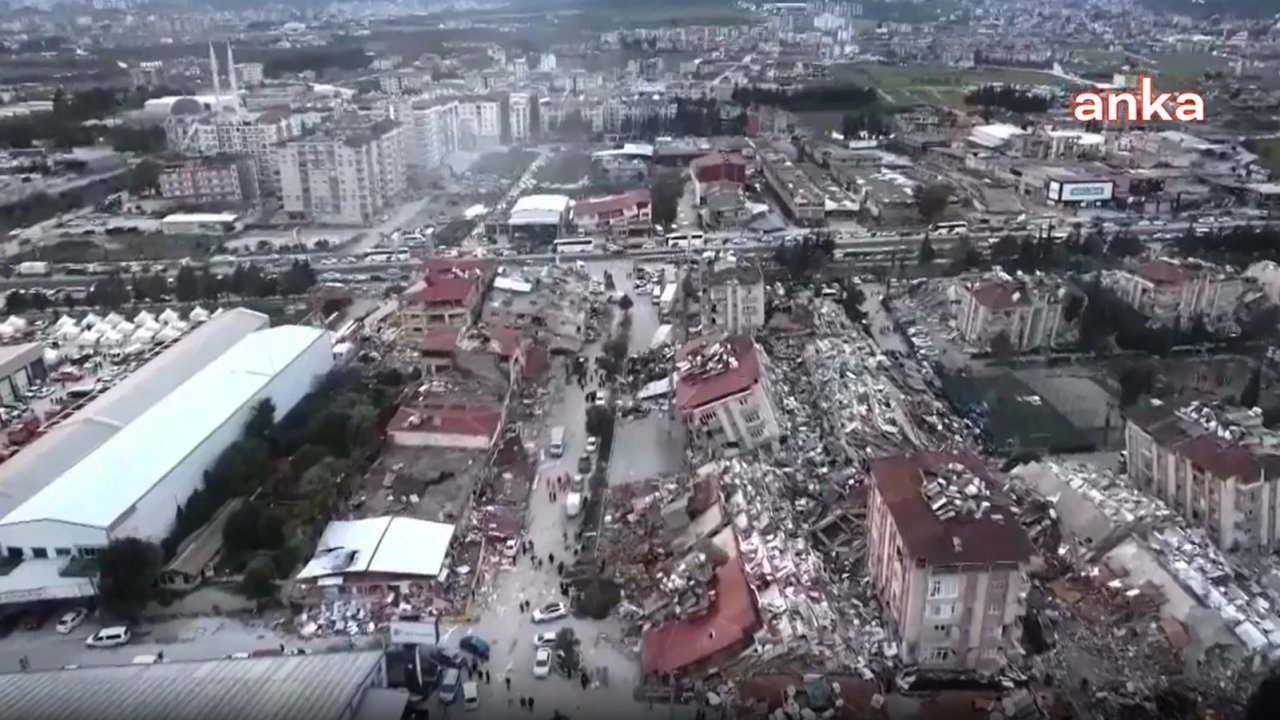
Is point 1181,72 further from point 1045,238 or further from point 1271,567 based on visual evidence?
point 1271,567

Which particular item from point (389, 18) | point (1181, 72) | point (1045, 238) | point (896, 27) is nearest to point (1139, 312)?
point (1045, 238)

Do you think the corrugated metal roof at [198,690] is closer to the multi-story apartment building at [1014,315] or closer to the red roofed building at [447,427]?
the red roofed building at [447,427]

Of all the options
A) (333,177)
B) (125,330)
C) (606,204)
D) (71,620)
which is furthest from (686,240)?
(71,620)

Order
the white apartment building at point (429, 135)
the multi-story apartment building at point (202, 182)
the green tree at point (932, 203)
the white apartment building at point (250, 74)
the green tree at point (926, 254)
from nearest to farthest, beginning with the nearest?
the green tree at point (926, 254) < the green tree at point (932, 203) < the multi-story apartment building at point (202, 182) < the white apartment building at point (429, 135) < the white apartment building at point (250, 74)

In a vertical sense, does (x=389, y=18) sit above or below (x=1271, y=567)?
above

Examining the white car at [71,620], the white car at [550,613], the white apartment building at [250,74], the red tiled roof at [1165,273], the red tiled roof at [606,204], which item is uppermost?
the white apartment building at [250,74]

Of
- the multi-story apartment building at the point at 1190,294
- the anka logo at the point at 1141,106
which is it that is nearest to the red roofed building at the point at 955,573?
the multi-story apartment building at the point at 1190,294

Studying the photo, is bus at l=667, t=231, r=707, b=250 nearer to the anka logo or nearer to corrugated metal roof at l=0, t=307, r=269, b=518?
corrugated metal roof at l=0, t=307, r=269, b=518

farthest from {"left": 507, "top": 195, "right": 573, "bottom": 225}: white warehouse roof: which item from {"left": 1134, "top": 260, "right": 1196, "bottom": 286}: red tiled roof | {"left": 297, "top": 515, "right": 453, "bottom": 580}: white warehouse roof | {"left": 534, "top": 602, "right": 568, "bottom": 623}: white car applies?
{"left": 534, "top": 602, "right": 568, "bottom": 623}: white car
